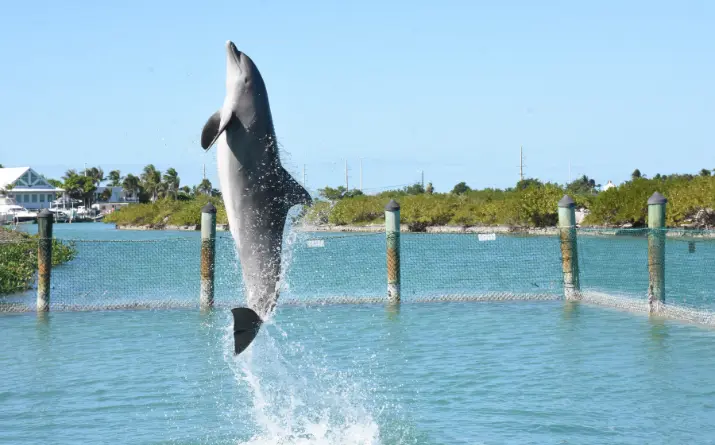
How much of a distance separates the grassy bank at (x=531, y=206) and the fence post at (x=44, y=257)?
29.8 meters

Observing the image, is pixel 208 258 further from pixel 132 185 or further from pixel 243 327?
pixel 132 185

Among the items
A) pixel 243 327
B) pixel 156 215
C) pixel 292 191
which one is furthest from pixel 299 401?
pixel 156 215

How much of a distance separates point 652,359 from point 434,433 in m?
4.82

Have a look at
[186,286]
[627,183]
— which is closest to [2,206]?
[627,183]

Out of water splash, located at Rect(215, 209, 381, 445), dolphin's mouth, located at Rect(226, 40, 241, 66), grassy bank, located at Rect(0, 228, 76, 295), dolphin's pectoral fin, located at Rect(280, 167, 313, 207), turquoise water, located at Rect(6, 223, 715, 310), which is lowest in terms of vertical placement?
water splash, located at Rect(215, 209, 381, 445)

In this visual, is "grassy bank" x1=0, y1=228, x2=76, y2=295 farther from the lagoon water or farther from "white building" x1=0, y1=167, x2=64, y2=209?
"white building" x1=0, y1=167, x2=64, y2=209

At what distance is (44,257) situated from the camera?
17.1 meters

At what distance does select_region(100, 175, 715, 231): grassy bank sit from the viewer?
56562mm

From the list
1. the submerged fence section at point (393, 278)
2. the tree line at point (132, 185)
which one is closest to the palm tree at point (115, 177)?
the tree line at point (132, 185)

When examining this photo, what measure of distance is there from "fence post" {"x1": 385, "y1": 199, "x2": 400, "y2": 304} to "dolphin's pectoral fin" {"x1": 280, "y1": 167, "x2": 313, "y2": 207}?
1005 cm

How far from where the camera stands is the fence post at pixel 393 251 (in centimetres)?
1775

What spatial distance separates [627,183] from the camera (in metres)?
63.7

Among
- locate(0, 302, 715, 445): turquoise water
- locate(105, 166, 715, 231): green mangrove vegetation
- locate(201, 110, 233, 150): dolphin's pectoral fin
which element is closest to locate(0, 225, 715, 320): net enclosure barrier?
locate(0, 302, 715, 445): turquoise water

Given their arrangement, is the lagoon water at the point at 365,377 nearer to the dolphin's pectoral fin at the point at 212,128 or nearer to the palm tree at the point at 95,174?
the dolphin's pectoral fin at the point at 212,128
